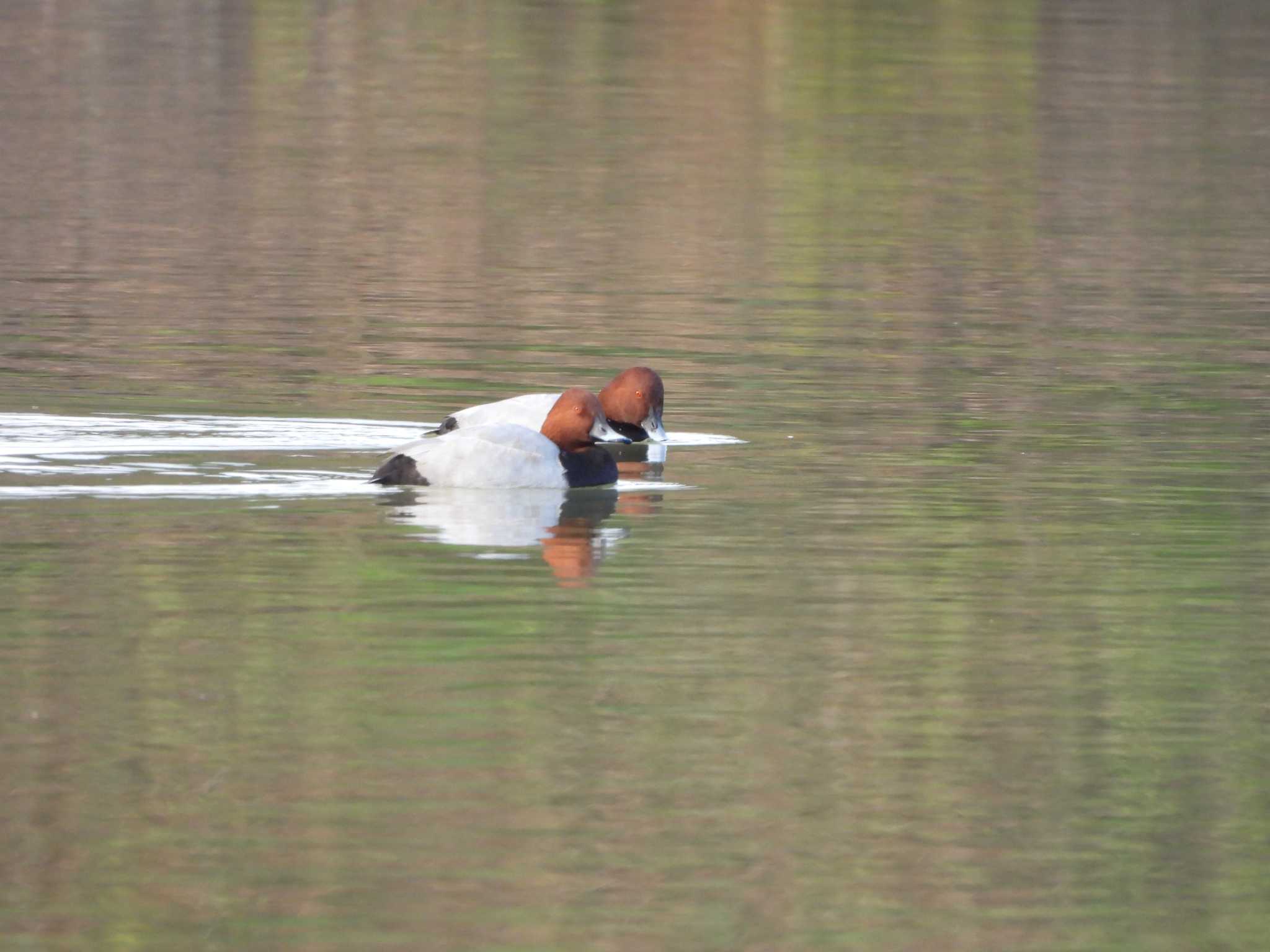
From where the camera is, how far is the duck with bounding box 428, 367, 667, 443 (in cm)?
1366

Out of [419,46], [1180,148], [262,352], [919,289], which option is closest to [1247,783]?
[262,352]

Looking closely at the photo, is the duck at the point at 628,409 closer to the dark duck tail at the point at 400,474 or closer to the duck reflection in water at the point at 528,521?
the duck reflection in water at the point at 528,521

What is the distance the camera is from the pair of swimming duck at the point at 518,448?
40.8 ft

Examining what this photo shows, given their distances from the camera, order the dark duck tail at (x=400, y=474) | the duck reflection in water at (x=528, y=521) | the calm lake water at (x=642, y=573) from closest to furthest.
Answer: the calm lake water at (x=642, y=573), the duck reflection in water at (x=528, y=521), the dark duck tail at (x=400, y=474)

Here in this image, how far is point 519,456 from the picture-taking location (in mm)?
12586

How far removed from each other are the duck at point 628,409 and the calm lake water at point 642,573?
0.17 metres

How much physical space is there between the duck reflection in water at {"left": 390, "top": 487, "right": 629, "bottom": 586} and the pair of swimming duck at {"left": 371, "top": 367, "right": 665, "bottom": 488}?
0.06 m

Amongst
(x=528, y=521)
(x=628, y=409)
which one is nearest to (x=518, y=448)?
(x=528, y=521)

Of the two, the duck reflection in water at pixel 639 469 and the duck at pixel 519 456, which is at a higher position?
the duck at pixel 519 456

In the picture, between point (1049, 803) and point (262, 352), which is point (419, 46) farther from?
point (1049, 803)

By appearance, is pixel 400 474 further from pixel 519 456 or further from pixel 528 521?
pixel 528 521

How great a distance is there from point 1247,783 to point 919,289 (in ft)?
41.3

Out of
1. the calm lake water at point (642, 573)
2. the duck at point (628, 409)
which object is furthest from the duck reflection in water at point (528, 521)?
the duck at point (628, 409)

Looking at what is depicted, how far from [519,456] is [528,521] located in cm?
67
